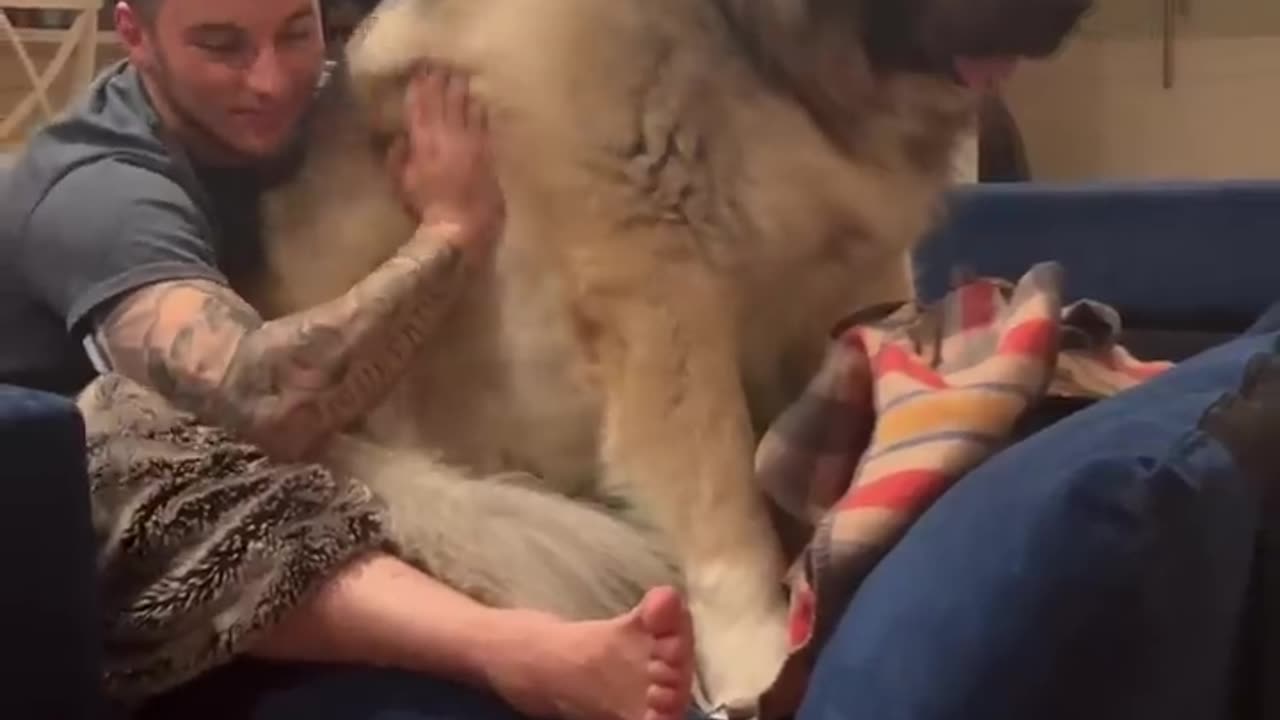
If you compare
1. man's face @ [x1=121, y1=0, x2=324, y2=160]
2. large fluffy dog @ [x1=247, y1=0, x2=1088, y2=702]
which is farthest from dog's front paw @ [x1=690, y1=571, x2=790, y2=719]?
man's face @ [x1=121, y1=0, x2=324, y2=160]

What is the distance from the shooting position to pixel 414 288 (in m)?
1.38

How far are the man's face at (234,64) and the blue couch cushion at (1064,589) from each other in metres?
0.83

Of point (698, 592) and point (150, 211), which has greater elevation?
point (150, 211)

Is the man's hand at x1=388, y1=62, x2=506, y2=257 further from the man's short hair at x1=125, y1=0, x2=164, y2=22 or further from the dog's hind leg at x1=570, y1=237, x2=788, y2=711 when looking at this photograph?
the man's short hair at x1=125, y1=0, x2=164, y2=22

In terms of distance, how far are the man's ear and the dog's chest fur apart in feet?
0.63

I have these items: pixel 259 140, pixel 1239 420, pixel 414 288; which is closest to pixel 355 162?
pixel 259 140

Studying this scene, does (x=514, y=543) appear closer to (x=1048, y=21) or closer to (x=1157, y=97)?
(x=1048, y=21)

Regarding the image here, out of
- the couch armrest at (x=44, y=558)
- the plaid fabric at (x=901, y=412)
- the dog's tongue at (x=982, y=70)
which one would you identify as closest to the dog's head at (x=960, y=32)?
the dog's tongue at (x=982, y=70)

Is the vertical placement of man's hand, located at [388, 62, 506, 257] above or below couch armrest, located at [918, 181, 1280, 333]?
above

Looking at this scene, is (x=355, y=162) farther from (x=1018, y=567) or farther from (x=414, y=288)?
(x=1018, y=567)

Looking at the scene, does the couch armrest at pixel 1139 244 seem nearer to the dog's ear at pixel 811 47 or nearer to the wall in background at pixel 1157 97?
the dog's ear at pixel 811 47

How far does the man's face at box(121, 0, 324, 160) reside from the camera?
1471 mm

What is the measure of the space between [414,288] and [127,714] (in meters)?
0.41

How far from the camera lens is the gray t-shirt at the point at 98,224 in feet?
4.53
